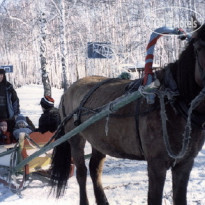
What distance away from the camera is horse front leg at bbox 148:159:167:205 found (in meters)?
2.28

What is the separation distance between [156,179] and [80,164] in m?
1.43

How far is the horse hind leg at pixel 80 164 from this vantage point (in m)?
3.54

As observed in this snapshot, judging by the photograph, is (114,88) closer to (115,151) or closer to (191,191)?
(115,151)

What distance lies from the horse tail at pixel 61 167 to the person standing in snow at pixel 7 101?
1.62 meters

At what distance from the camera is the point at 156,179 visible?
2.32 metres

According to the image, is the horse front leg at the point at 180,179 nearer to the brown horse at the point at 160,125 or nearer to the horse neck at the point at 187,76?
the brown horse at the point at 160,125

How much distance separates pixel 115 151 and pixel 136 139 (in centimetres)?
41

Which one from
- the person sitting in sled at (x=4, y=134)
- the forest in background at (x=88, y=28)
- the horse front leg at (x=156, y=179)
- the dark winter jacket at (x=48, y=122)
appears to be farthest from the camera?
the forest in background at (x=88, y=28)

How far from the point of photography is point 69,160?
3859 mm

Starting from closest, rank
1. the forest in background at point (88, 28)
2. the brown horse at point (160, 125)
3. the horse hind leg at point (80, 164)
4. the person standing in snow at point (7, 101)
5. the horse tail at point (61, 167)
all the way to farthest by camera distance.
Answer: the brown horse at point (160, 125) → the horse hind leg at point (80, 164) → the horse tail at point (61, 167) → the person standing in snow at point (7, 101) → the forest in background at point (88, 28)

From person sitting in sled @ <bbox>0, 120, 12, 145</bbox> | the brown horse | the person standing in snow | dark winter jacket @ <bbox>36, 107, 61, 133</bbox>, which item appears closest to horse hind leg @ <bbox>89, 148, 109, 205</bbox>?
the brown horse

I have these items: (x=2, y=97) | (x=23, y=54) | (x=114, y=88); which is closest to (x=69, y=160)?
(x=114, y=88)

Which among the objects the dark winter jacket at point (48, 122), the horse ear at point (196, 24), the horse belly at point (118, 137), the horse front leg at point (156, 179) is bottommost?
the dark winter jacket at point (48, 122)

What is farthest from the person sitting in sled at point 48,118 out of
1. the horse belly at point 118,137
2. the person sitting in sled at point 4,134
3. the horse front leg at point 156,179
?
the horse front leg at point 156,179
